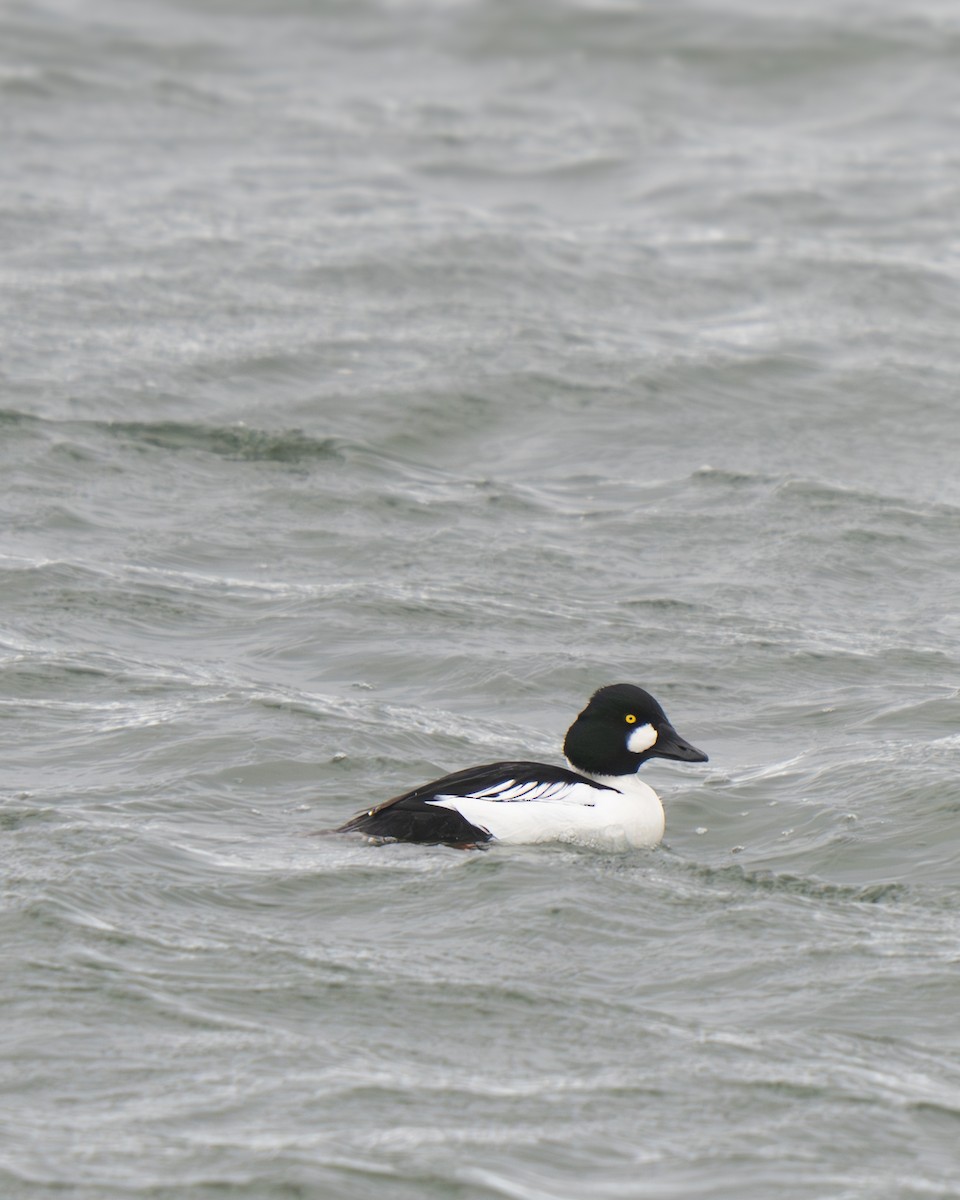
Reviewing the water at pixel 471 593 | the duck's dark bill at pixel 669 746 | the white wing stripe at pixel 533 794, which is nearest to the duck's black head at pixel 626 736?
the duck's dark bill at pixel 669 746

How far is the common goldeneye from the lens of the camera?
324 inches

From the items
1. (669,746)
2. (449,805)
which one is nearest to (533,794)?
(449,805)

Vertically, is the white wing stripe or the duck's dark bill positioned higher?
the duck's dark bill

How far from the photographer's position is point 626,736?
8734 mm

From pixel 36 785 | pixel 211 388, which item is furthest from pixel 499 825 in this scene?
pixel 211 388

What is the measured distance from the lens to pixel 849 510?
12.8 m

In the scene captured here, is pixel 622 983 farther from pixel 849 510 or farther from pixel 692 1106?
pixel 849 510

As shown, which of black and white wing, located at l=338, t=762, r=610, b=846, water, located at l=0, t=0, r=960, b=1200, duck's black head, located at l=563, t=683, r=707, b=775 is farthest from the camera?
duck's black head, located at l=563, t=683, r=707, b=775

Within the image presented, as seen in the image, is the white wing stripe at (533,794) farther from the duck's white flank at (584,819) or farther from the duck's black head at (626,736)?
the duck's black head at (626,736)

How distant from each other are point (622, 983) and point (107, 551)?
547 cm

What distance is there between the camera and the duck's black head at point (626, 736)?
872 centimetres

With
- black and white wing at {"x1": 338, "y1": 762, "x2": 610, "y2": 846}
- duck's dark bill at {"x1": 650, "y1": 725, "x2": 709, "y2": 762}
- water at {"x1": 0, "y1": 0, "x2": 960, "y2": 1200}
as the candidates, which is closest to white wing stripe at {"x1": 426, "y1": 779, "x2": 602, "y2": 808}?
black and white wing at {"x1": 338, "y1": 762, "x2": 610, "y2": 846}

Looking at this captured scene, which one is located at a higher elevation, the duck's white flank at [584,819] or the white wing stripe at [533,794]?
the white wing stripe at [533,794]

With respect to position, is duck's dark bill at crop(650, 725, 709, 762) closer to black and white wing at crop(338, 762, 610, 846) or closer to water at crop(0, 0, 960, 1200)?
water at crop(0, 0, 960, 1200)
